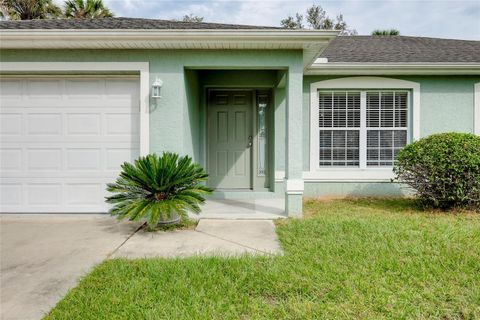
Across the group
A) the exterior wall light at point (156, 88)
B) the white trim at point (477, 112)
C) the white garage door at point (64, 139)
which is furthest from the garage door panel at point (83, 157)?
the white trim at point (477, 112)

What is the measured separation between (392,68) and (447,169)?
2754 mm

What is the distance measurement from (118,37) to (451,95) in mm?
7487

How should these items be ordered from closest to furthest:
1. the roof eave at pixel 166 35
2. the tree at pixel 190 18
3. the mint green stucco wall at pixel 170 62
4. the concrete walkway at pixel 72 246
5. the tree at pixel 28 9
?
the concrete walkway at pixel 72 246 → the roof eave at pixel 166 35 → the mint green stucco wall at pixel 170 62 → the tree at pixel 28 9 → the tree at pixel 190 18

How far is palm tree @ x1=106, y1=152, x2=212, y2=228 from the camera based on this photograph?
4543 millimetres

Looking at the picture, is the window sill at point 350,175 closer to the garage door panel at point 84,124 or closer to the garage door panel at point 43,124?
the garage door panel at point 84,124

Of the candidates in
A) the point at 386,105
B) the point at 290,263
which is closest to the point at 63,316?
the point at 290,263

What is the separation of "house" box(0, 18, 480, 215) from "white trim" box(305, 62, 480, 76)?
3 cm

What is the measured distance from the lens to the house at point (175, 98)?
209 inches

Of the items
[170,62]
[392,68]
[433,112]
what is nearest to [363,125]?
[392,68]

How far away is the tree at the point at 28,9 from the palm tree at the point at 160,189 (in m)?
17.4

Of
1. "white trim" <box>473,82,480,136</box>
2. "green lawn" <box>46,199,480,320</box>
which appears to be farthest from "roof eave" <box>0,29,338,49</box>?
"white trim" <box>473,82,480,136</box>

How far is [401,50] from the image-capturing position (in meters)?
8.34

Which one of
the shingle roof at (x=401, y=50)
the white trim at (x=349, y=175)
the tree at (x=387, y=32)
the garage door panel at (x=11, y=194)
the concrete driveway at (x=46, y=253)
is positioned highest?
the tree at (x=387, y=32)

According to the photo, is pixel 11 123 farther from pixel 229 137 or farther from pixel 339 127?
pixel 339 127
